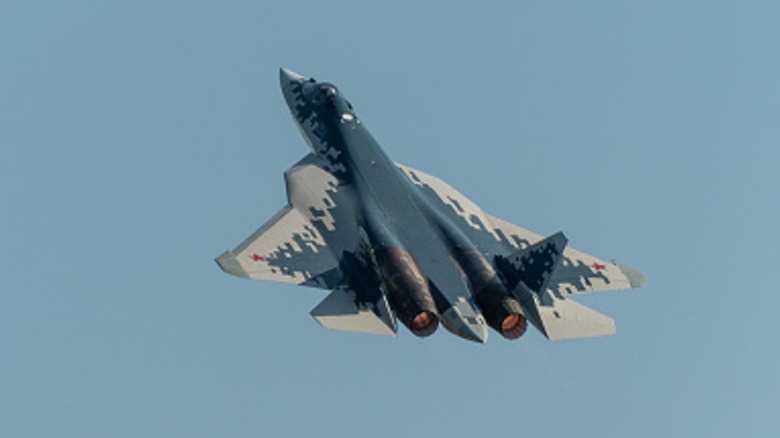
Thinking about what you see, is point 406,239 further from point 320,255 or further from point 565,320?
point 565,320

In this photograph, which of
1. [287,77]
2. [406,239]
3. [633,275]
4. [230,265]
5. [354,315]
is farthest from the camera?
[287,77]

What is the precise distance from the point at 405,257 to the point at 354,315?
3791mm

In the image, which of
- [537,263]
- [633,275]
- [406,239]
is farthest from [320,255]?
[633,275]

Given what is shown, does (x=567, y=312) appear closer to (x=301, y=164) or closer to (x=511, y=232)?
(x=511, y=232)

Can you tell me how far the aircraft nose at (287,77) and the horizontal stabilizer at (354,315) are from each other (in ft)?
62.6

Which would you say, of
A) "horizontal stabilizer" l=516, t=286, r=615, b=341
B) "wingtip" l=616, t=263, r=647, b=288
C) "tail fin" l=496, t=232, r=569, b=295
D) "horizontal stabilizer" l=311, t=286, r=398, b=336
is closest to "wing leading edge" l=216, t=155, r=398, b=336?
"horizontal stabilizer" l=311, t=286, r=398, b=336

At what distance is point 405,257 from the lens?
6738cm

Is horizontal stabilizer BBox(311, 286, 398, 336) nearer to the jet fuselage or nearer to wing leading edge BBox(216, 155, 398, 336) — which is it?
wing leading edge BBox(216, 155, 398, 336)

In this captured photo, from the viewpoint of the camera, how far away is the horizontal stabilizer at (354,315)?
6412 cm

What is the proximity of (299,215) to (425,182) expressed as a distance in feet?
23.9

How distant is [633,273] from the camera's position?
238ft

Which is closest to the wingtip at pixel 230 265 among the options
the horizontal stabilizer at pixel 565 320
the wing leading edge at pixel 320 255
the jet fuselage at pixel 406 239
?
the wing leading edge at pixel 320 255

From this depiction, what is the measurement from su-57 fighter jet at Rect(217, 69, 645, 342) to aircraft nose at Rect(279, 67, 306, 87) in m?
4.73

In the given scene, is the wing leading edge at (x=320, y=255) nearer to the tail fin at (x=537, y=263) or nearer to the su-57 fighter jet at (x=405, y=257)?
the su-57 fighter jet at (x=405, y=257)
